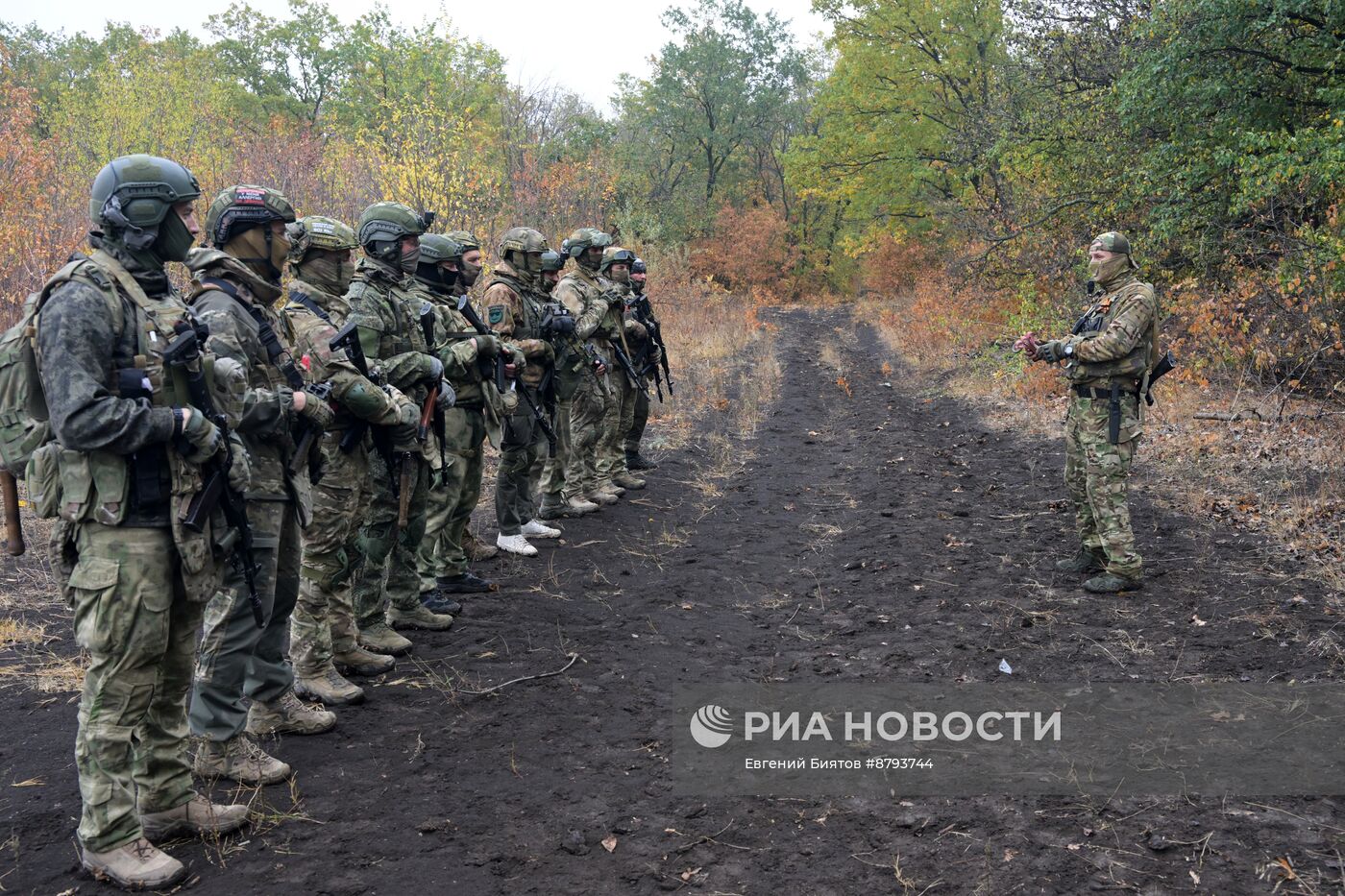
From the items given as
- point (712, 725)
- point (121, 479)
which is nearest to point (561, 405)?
point (712, 725)

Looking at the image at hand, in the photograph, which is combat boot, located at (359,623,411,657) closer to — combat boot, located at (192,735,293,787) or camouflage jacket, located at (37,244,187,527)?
combat boot, located at (192,735,293,787)

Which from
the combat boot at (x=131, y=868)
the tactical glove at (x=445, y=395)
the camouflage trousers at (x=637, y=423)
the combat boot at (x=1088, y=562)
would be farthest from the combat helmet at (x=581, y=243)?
the combat boot at (x=131, y=868)

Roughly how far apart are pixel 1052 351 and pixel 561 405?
3918mm

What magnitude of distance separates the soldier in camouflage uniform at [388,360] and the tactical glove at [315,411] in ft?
2.90

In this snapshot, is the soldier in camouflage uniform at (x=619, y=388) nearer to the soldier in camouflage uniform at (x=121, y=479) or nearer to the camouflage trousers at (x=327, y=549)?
the camouflage trousers at (x=327, y=549)

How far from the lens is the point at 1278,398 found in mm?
8805

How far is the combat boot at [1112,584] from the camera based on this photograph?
18.9 ft

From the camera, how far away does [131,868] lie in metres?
2.87

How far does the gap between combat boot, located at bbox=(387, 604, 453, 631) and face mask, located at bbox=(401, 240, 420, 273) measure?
1939 mm

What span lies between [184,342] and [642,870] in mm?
2320

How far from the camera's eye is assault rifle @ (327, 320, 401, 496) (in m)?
4.16

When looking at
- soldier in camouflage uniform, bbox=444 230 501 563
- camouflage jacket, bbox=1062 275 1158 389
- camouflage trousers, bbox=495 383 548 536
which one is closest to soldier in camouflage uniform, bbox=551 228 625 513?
camouflage trousers, bbox=495 383 548 536

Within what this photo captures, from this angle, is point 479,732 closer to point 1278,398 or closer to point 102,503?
point 102,503

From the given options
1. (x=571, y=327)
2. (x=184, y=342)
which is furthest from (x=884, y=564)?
(x=184, y=342)
